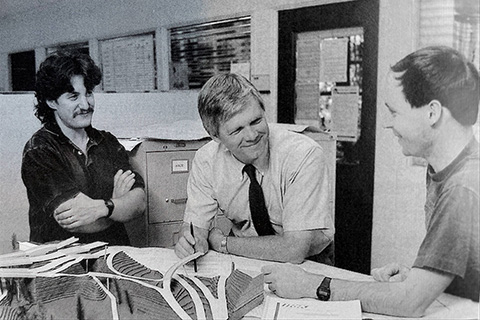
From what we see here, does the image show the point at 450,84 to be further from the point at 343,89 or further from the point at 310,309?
the point at 310,309

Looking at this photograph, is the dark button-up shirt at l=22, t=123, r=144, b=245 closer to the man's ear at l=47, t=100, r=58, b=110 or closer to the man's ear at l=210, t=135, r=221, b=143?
the man's ear at l=47, t=100, r=58, b=110

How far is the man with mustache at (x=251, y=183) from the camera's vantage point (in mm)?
1181

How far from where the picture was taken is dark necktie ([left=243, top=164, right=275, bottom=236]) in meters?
1.26

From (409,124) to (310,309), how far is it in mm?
405

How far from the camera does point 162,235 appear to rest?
1.37m

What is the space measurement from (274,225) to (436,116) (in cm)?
54

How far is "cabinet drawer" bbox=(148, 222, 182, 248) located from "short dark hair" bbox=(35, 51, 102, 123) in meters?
0.41

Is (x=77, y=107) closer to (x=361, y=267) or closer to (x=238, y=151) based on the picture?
(x=238, y=151)

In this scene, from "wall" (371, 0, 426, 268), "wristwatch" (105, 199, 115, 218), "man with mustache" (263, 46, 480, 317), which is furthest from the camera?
"wristwatch" (105, 199, 115, 218)

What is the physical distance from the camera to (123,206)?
52.8 inches

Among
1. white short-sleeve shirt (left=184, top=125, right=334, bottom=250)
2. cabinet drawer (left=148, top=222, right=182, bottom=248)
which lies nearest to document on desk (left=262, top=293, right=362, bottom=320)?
white short-sleeve shirt (left=184, top=125, right=334, bottom=250)

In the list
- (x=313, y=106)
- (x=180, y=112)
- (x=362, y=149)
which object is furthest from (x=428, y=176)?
(x=180, y=112)

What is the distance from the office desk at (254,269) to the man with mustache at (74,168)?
118mm

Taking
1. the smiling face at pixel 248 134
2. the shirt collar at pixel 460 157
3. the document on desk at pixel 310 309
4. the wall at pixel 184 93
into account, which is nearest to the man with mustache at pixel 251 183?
the smiling face at pixel 248 134
